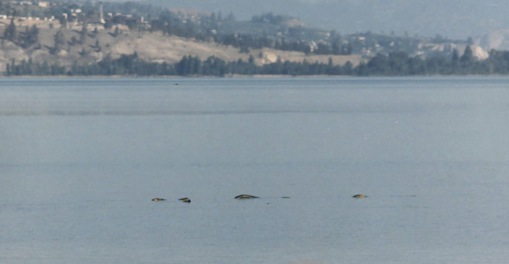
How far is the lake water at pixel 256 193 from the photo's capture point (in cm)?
3453

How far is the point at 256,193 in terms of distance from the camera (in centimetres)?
4753

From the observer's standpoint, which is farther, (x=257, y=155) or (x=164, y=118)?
(x=164, y=118)

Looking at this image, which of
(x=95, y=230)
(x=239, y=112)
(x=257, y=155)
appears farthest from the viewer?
(x=239, y=112)

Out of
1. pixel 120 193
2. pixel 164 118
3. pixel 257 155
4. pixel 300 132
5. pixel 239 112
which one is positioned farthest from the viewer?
pixel 239 112

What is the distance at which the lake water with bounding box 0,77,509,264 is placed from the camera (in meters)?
34.5

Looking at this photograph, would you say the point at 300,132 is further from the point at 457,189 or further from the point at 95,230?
the point at 95,230

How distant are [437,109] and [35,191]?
83.3m

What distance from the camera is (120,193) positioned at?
156 ft

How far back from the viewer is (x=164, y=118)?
108m

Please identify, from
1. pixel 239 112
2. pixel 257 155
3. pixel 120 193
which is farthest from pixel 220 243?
pixel 239 112

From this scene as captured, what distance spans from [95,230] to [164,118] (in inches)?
2764

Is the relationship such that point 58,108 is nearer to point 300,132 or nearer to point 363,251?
point 300,132

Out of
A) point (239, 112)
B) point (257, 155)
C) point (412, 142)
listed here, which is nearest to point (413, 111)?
point (239, 112)

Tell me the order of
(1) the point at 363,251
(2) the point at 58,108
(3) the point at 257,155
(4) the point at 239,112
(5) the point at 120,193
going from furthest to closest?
(2) the point at 58,108 < (4) the point at 239,112 < (3) the point at 257,155 < (5) the point at 120,193 < (1) the point at 363,251
